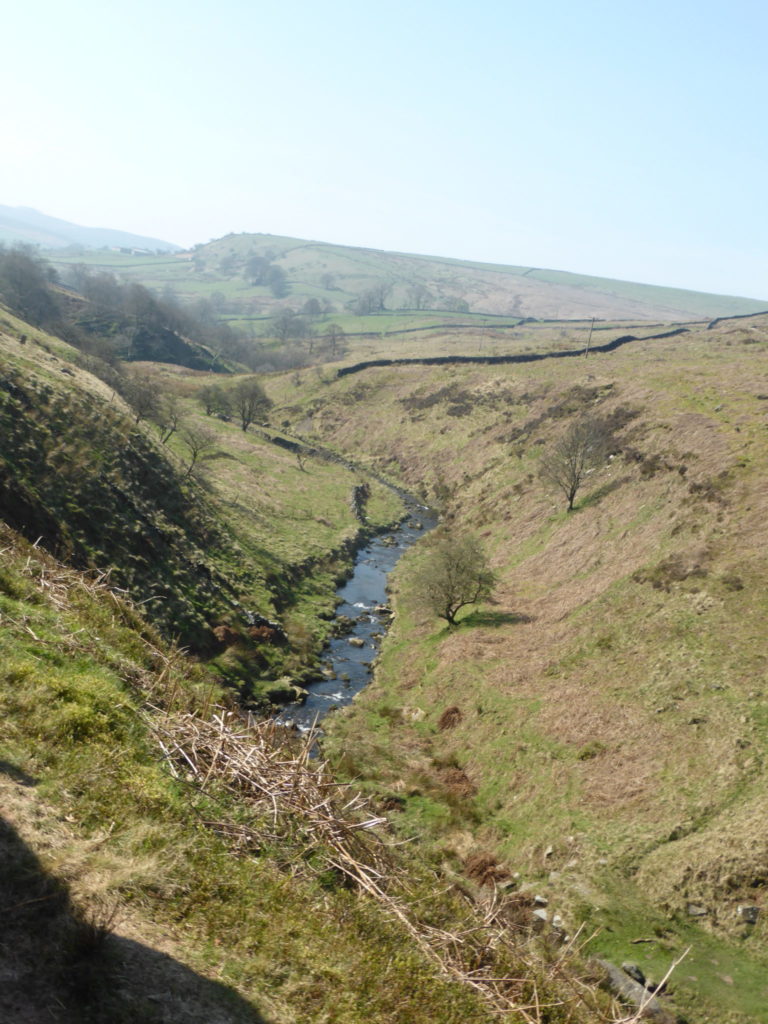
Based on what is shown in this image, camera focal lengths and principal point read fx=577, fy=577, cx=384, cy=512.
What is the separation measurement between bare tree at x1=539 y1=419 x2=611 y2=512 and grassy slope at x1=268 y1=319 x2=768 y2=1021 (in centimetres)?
174

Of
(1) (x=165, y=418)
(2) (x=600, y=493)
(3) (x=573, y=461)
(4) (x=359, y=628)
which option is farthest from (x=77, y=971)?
(1) (x=165, y=418)

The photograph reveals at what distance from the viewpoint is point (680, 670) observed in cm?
2967

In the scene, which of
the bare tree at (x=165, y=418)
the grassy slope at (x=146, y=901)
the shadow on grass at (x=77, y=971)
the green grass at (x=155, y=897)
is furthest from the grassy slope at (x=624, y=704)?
the bare tree at (x=165, y=418)

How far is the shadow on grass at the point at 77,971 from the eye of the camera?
213 inches

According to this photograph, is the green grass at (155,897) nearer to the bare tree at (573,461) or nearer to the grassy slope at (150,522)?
the grassy slope at (150,522)

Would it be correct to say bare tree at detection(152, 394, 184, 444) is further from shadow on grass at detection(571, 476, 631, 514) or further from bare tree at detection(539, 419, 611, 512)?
shadow on grass at detection(571, 476, 631, 514)

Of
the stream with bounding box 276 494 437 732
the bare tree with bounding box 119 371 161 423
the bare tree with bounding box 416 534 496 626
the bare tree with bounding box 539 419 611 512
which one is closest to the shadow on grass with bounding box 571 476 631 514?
the bare tree with bounding box 539 419 611 512

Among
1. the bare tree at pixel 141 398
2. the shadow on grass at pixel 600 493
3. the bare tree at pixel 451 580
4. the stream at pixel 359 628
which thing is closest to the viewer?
the stream at pixel 359 628

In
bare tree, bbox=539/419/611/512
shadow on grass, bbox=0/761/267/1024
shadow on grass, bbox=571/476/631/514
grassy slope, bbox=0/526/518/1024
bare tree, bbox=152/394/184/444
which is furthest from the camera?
bare tree, bbox=152/394/184/444

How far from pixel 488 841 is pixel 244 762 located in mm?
17563

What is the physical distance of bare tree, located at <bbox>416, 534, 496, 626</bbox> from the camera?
41000mm

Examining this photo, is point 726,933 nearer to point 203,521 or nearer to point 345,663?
point 345,663

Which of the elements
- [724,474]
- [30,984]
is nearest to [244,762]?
[30,984]

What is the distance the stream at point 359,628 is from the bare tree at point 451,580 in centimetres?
525
